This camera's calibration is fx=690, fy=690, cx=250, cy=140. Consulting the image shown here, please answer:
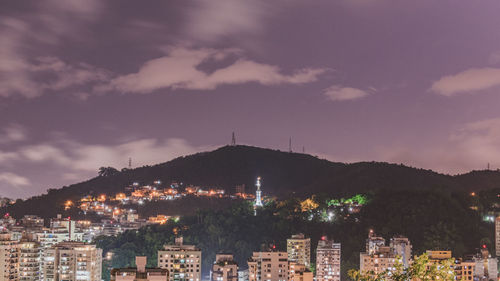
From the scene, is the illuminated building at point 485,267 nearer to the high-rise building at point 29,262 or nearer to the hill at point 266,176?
the high-rise building at point 29,262

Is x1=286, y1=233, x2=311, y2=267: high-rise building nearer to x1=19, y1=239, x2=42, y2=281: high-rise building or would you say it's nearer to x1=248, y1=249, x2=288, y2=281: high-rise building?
x1=248, y1=249, x2=288, y2=281: high-rise building

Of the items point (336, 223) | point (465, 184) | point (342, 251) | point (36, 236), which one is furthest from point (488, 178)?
point (36, 236)

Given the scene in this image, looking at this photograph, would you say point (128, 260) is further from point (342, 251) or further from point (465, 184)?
point (465, 184)

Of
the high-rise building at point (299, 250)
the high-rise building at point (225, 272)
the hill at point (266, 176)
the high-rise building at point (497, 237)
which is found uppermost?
the hill at point (266, 176)

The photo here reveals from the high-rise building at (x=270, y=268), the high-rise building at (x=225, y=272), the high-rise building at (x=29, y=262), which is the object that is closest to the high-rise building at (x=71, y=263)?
the high-rise building at (x=29, y=262)

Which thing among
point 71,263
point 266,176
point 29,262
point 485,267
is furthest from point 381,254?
point 266,176

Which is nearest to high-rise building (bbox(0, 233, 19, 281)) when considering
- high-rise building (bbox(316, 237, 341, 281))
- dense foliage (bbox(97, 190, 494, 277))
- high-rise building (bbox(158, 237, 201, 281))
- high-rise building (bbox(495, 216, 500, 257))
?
high-rise building (bbox(158, 237, 201, 281))
